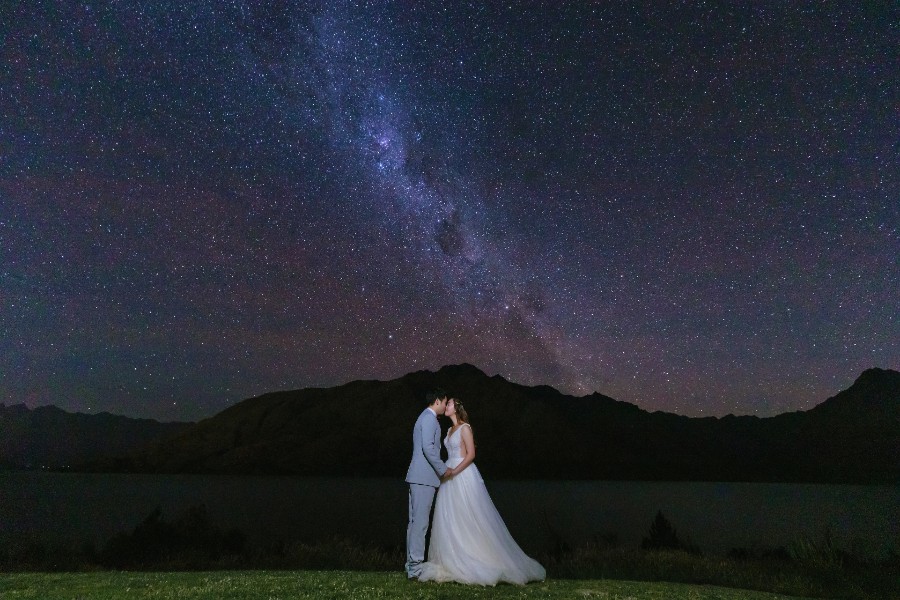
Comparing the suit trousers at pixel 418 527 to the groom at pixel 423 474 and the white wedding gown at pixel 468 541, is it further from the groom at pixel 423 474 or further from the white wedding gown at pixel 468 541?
the white wedding gown at pixel 468 541

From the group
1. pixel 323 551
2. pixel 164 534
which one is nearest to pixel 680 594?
pixel 323 551

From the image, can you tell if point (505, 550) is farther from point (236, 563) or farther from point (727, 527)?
point (727, 527)

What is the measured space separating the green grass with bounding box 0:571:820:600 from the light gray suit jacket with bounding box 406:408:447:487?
1.59 m

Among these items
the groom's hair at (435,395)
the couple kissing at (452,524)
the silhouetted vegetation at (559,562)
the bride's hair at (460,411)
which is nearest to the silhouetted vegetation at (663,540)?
the silhouetted vegetation at (559,562)

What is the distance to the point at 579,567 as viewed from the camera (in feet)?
59.1

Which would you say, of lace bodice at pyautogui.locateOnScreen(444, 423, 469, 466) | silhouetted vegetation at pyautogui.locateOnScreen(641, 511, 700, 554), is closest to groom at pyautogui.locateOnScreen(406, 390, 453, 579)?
lace bodice at pyautogui.locateOnScreen(444, 423, 469, 466)

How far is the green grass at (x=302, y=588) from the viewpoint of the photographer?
8500 millimetres

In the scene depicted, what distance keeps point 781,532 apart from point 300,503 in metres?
67.0

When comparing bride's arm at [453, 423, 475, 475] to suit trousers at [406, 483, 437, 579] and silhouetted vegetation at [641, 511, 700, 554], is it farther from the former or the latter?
silhouetted vegetation at [641, 511, 700, 554]

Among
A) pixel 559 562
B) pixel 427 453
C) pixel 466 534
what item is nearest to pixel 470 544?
pixel 466 534

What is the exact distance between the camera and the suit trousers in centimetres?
1014

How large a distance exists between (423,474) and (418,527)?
0.86 meters

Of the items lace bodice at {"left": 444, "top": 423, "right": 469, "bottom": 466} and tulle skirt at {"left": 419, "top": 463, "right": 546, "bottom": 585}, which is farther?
lace bodice at {"left": 444, "top": 423, "right": 469, "bottom": 466}

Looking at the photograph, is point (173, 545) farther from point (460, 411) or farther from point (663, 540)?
point (663, 540)
